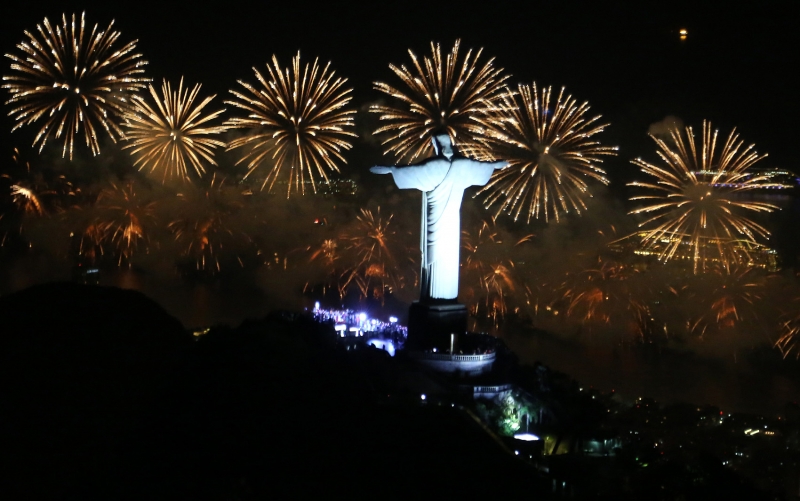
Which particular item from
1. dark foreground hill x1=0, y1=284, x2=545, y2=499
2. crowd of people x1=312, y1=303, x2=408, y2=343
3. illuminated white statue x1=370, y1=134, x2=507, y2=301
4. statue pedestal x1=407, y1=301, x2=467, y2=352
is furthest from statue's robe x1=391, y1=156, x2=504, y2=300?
dark foreground hill x1=0, y1=284, x2=545, y2=499

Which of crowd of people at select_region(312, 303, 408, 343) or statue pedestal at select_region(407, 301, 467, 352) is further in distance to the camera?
crowd of people at select_region(312, 303, 408, 343)

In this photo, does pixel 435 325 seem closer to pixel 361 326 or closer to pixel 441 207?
pixel 441 207

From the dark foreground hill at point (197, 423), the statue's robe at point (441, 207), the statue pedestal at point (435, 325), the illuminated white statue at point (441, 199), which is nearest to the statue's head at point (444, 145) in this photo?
the illuminated white statue at point (441, 199)

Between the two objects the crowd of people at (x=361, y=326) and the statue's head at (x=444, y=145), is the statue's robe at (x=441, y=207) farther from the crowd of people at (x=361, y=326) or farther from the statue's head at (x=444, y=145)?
the crowd of people at (x=361, y=326)

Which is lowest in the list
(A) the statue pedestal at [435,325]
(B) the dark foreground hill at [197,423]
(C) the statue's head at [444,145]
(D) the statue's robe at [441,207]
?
(B) the dark foreground hill at [197,423]

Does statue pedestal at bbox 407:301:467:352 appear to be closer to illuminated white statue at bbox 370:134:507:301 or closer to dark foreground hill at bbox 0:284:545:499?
illuminated white statue at bbox 370:134:507:301

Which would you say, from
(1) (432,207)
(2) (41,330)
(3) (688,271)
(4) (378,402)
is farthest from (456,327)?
(3) (688,271)

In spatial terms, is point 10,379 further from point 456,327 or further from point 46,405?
point 456,327
